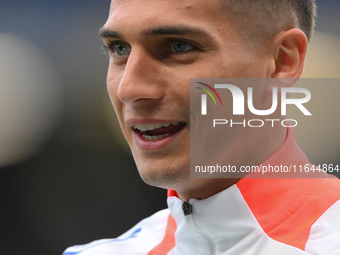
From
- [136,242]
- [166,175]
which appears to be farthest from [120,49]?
[136,242]

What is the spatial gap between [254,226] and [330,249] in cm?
24

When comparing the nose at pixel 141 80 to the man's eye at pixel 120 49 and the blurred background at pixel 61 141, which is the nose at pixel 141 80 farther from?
the blurred background at pixel 61 141

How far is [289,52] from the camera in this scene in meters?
1.78

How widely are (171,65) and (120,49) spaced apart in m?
0.25

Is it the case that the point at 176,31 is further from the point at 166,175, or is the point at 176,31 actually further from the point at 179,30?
the point at 166,175

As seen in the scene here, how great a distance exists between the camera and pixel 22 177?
508 centimetres

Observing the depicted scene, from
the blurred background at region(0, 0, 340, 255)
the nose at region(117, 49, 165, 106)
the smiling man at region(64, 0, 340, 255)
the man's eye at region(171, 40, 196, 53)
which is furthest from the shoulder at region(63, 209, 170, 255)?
the blurred background at region(0, 0, 340, 255)

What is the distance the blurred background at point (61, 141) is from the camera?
15.9 feet

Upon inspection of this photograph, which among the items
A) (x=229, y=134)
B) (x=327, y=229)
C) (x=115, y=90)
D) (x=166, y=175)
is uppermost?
(x=115, y=90)

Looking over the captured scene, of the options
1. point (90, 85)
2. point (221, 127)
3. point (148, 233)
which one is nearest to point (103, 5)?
point (90, 85)

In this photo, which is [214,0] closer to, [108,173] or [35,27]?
[108,173]

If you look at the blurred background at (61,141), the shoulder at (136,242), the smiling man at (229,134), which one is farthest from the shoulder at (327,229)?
the blurred background at (61,141)

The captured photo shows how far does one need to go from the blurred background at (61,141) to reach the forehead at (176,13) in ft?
10.3

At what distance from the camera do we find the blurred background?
4859 millimetres
